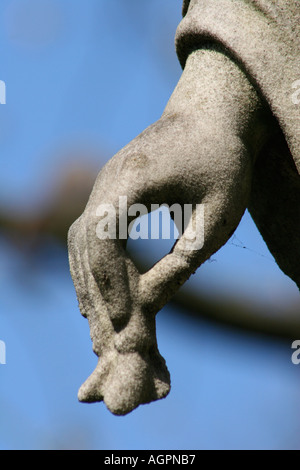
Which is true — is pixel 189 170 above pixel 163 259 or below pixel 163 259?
above

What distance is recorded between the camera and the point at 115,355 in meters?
1.28

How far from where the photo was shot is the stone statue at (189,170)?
128cm

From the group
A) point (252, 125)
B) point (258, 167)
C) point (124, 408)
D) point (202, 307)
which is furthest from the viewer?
point (202, 307)

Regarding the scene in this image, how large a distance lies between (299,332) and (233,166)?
174 cm

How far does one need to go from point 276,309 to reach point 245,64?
5.80ft

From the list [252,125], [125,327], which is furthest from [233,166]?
[125,327]

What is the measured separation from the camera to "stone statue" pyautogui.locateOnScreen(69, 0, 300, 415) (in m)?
1.28

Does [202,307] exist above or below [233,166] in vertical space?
above

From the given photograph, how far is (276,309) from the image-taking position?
3.01 meters

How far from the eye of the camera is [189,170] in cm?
128

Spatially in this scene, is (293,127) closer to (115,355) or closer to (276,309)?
(115,355)

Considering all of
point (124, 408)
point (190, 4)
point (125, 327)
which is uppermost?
point (190, 4)

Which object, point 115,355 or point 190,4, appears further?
point 190,4

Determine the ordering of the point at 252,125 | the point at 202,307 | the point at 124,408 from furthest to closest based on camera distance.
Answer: the point at 202,307 < the point at 252,125 < the point at 124,408
